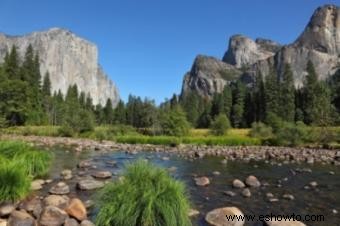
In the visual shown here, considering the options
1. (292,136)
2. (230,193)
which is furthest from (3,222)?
(292,136)

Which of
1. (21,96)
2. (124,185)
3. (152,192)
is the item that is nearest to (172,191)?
(152,192)

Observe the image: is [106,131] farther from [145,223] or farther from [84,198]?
[145,223]

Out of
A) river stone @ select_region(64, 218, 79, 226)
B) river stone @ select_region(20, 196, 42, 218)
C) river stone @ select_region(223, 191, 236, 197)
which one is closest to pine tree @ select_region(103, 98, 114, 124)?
river stone @ select_region(223, 191, 236, 197)

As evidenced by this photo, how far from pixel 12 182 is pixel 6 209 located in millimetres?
1224

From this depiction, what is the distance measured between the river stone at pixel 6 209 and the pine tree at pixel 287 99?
75.3 meters

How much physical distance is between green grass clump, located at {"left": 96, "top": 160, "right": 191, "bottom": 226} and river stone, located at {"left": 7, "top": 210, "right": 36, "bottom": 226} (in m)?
2.38

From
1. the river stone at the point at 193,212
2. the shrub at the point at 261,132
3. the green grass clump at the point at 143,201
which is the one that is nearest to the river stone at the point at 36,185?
the river stone at the point at 193,212

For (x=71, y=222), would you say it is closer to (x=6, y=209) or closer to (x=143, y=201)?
(x=6, y=209)

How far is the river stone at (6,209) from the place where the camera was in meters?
11.0

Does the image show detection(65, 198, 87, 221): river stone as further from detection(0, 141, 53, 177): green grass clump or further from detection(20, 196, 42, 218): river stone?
detection(0, 141, 53, 177): green grass clump

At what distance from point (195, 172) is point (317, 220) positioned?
40.0ft

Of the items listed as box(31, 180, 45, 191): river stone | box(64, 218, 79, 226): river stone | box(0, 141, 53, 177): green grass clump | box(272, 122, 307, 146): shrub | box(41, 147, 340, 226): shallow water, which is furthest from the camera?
box(272, 122, 307, 146): shrub

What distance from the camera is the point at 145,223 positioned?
8406 mm

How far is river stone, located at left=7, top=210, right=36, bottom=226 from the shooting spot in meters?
10.0
